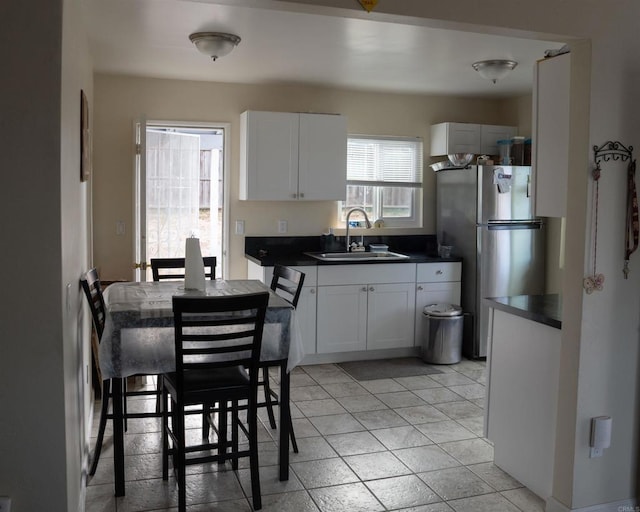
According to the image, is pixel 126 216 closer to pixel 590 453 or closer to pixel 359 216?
pixel 359 216

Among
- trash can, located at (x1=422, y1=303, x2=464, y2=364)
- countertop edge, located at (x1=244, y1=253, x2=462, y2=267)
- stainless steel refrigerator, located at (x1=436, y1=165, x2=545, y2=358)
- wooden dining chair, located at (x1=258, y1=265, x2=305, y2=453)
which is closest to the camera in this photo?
wooden dining chair, located at (x1=258, y1=265, x2=305, y2=453)

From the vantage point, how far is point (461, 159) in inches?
228

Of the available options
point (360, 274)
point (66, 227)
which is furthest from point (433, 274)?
point (66, 227)

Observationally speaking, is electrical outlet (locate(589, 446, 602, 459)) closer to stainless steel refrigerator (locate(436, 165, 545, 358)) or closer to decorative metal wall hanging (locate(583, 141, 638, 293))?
decorative metal wall hanging (locate(583, 141, 638, 293))

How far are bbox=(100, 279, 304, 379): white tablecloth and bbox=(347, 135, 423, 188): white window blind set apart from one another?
2972mm

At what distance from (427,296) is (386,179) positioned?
1.23 meters

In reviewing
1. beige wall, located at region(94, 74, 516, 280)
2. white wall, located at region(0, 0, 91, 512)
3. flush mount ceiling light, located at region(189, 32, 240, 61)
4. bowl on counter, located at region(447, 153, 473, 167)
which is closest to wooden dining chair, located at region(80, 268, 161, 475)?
white wall, located at region(0, 0, 91, 512)

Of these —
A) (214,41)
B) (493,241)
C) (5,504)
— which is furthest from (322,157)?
(5,504)

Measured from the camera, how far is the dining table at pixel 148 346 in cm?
301

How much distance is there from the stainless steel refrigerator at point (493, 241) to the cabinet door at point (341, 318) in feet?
3.17

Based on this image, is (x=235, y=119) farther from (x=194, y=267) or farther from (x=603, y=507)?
(x=603, y=507)

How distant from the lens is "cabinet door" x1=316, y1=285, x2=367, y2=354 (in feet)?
17.5

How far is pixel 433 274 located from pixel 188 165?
2.27 m

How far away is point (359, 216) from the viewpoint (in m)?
6.11
